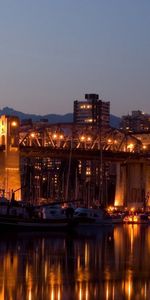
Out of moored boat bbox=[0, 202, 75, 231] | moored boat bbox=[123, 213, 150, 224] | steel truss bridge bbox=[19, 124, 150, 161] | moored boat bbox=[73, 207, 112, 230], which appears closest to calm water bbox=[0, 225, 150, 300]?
moored boat bbox=[0, 202, 75, 231]

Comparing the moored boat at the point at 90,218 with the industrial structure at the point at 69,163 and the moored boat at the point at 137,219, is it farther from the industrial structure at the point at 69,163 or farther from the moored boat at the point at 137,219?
the industrial structure at the point at 69,163

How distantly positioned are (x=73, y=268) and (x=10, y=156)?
67.6 metres

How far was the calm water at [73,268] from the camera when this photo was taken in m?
38.1

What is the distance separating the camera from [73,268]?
47.3m

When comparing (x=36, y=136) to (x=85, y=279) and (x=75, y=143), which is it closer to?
(x=75, y=143)

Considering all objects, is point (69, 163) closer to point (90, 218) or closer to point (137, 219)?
point (137, 219)

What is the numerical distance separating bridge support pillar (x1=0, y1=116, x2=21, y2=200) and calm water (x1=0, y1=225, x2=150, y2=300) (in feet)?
132

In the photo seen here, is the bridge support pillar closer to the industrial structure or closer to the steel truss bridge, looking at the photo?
the industrial structure

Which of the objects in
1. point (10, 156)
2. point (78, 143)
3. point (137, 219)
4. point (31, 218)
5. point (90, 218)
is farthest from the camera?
point (78, 143)

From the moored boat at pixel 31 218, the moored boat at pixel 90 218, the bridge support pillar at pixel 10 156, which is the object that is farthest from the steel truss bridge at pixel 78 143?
the moored boat at pixel 31 218

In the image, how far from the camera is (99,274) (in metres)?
44.7

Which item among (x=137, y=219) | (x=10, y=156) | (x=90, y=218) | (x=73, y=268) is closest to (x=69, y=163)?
(x=10, y=156)

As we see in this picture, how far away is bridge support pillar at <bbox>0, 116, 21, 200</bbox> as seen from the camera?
11162 cm

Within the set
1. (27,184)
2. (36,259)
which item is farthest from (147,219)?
(36,259)
